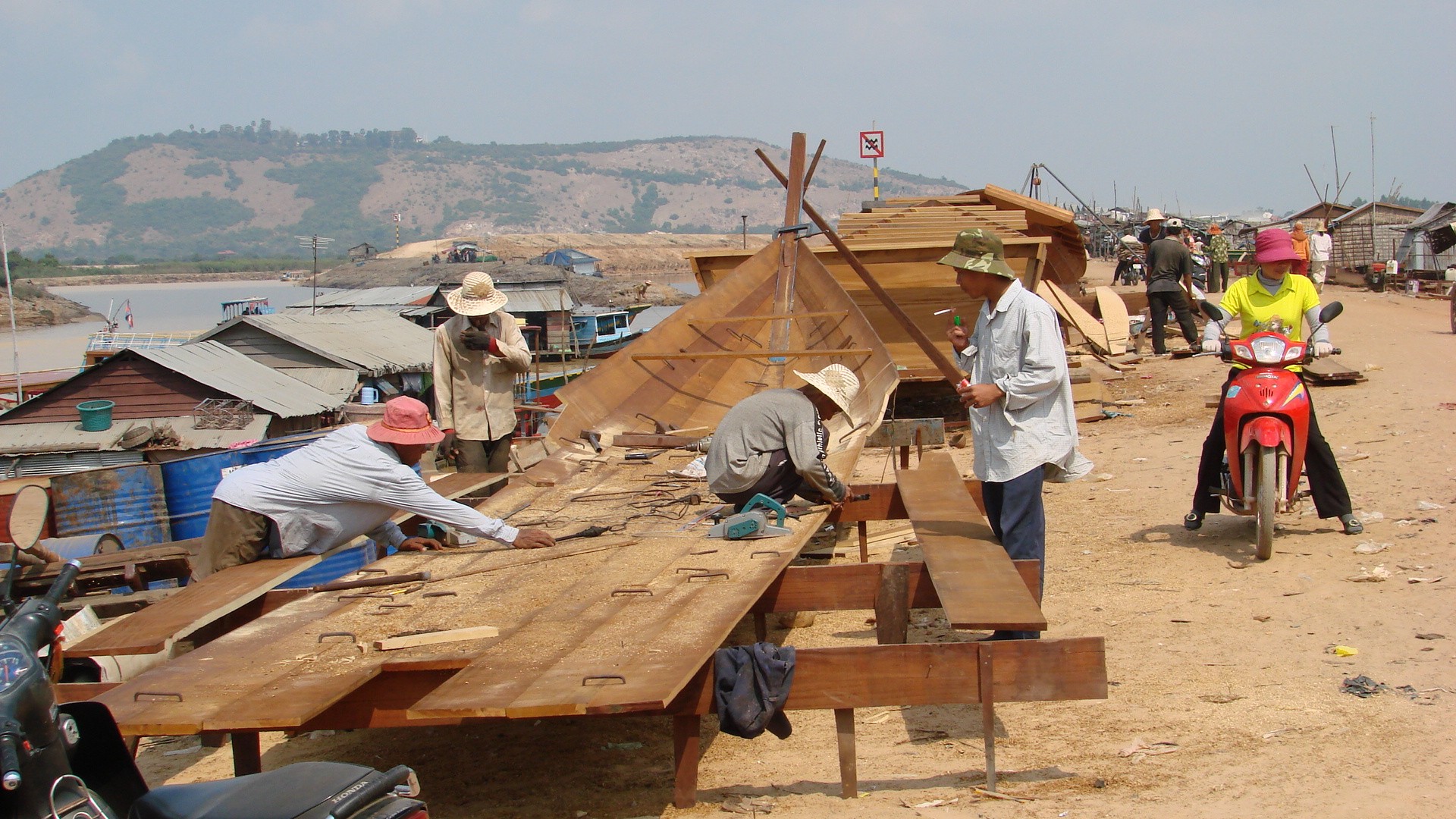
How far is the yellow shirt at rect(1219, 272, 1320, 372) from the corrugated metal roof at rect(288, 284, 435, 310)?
27383 millimetres

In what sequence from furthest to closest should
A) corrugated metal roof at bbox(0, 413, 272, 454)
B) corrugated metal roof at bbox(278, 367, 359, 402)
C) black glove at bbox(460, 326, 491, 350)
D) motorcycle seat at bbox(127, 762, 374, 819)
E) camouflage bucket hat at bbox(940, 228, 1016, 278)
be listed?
corrugated metal roof at bbox(278, 367, 359, 402)
corrugated metal roof at bbox(0, 413, 272, 454)
black glove at bbox(460, 326, 491, 350)
camouflage bucket hat at bbox(940, 228, 1016, 278)
motorcycle seat at bbox(127, 762, 374, 819)

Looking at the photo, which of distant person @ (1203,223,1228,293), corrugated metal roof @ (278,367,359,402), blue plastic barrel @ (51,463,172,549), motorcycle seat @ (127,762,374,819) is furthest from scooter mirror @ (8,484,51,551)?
distant person @ (1203,223,1228,293)

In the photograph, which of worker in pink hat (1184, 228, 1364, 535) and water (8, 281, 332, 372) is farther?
water (8, 281, 332, 372)

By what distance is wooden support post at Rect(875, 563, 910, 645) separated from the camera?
14.6 feet

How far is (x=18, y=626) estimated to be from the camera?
7.53 feet

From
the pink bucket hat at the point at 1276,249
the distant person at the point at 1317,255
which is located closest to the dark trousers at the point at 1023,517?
the pink bucket hat at the point at 1276,249

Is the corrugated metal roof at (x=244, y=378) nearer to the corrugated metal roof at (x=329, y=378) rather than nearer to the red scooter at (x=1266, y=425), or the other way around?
the corrugated metal roof at (x=329, y=378)

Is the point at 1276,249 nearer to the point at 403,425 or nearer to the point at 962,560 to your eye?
the point at 962,560

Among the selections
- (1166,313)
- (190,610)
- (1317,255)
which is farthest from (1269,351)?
(1317,255)

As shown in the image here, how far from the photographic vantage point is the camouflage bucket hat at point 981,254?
4.55 meters

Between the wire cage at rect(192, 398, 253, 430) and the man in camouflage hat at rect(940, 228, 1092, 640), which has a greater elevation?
the man in camouflage hat at rect(940, 228, 1092, 640)

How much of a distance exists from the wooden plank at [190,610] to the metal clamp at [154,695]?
0.66m

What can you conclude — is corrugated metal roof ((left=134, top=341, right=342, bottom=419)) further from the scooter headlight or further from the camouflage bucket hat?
the scooter headlight

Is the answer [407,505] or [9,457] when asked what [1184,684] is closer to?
[407,505]
